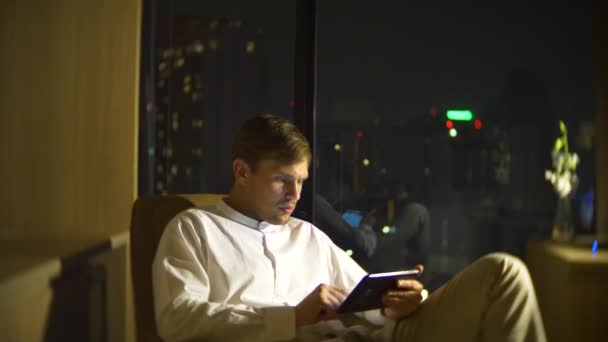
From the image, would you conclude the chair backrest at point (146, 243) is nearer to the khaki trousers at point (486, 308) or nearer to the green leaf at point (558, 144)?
the khaki trousers at point (486, 308)

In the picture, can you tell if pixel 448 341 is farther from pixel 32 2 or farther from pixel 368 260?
pixel 32 2

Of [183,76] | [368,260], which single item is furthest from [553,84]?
[183,76]

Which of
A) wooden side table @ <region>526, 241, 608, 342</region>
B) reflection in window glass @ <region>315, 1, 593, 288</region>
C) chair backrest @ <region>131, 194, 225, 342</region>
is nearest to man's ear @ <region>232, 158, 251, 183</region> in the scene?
chair backrest @ <region>131, 194, 225, 342</region>

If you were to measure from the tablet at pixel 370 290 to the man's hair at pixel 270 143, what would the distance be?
45 cm

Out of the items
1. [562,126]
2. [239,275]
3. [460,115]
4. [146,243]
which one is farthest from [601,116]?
[146,243]

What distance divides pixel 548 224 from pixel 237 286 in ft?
8.40

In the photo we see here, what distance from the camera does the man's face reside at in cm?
169

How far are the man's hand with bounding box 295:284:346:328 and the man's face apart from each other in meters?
0.36

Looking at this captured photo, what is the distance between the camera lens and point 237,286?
162 centimetres

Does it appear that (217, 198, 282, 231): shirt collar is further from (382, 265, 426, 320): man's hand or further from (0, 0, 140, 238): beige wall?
(0, 0, 140, 238): beige wall

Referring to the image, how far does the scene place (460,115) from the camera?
3.52 meters

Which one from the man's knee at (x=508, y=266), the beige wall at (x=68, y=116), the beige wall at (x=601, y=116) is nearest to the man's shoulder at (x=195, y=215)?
the beige wall at (x=68, y=116)

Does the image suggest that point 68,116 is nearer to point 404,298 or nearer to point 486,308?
point 404,298

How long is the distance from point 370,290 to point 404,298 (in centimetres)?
14
